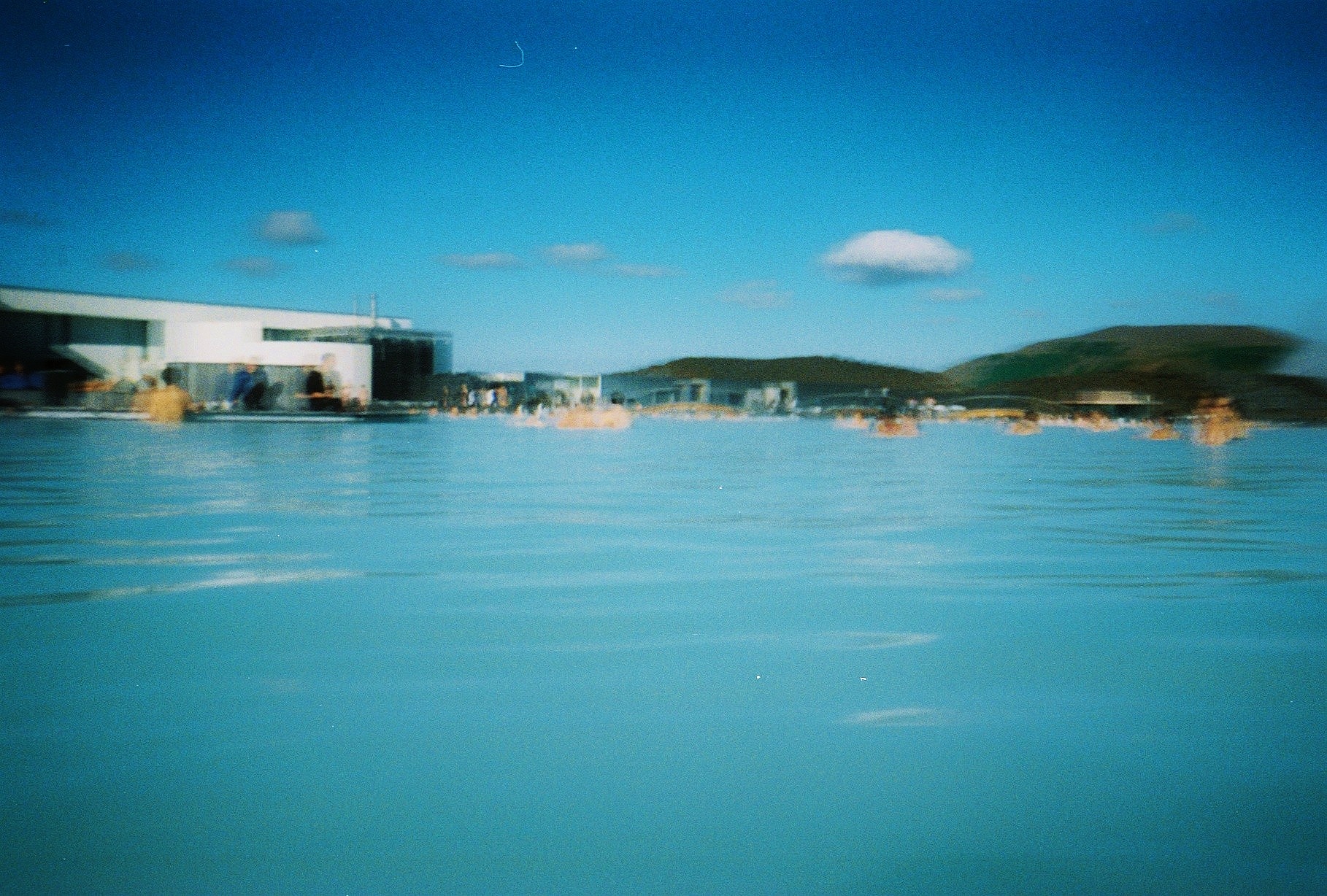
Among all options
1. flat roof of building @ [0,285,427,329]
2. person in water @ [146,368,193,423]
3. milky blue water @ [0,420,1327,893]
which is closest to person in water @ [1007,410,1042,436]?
person in water @ [146,368,193,423]

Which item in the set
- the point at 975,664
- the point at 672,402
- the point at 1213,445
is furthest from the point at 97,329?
the point at 975,664

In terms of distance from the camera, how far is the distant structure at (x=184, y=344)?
46.8 metres

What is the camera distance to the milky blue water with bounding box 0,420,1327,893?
1.76m

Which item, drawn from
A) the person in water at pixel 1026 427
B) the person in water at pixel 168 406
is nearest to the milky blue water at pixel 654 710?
the person in water at pixel 168 406

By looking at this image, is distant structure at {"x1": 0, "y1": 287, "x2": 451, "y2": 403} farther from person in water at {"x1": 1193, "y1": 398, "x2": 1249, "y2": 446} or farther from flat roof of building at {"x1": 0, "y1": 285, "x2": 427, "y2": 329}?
person in water at {"x1": 1193, "y1": 398, "x2": 1249, "y2": 446}

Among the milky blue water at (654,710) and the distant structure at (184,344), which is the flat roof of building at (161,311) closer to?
the distant structure at (184,344)

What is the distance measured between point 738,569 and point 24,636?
8.43 feet

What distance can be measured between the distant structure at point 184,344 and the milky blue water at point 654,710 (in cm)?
3967

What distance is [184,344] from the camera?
166ft

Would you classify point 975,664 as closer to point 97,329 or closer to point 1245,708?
point 1245,708

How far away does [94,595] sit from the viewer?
12.5ft

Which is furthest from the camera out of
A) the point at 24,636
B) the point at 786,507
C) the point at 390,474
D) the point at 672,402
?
the point at 672,402

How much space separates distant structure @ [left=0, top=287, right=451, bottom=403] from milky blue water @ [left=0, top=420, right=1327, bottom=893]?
39.7 metres

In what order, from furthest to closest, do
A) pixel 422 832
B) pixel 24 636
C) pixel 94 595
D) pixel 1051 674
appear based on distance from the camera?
pixel 94 595 < pixel 24 636 < pixel 1051 674 < pixel 422 832
